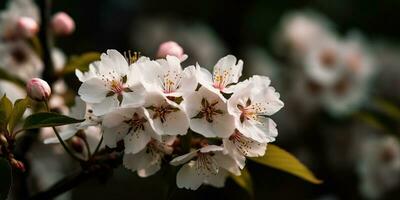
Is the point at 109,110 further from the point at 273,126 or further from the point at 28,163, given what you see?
the point at 28,163

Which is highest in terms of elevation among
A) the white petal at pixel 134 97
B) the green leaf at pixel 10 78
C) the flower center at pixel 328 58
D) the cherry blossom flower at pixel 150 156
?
the white petal at pixel 134 97

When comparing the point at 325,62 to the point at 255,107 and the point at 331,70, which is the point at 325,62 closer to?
the point at 331,70

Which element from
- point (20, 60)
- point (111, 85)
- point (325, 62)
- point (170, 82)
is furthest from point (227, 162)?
point (325, 62)

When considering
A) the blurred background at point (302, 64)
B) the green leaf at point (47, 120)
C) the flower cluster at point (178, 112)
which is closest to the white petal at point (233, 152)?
the flower cluster at point (178, 112)

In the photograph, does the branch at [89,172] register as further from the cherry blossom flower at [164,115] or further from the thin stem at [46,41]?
the thin stem at [46,41]

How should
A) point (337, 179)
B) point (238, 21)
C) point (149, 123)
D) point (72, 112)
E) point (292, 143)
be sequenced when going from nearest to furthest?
point (149, 123), point (72, 112), point (337, 179), point (292, 143), point (238, 21)

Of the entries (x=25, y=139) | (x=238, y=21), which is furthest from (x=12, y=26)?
(x=238, y=21)
